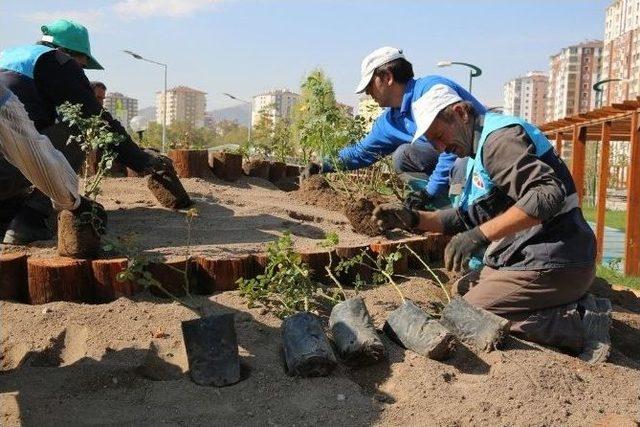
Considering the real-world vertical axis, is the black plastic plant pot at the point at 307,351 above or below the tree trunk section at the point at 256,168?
below

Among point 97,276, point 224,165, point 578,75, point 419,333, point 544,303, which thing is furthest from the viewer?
point 578,75

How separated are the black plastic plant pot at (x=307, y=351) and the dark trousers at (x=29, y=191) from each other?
195cm

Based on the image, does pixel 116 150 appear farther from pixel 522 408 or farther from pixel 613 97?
pixel 613 97

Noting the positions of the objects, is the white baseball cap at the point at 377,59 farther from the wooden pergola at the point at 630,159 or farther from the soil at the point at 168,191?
the wooden pergola at the point at 630,159

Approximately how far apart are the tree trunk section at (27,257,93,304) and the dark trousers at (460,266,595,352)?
214cm

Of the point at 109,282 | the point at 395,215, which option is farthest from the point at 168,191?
the point at 395,215

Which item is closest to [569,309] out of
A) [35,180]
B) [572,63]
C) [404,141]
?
[404,141]

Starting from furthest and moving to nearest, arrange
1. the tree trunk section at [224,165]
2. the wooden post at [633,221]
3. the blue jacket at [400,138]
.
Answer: the wooden post at [633,221]
the tree trunk section at [224,165]
the blue jacket at [400,138]

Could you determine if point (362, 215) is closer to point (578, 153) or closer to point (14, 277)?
point (14, 277)

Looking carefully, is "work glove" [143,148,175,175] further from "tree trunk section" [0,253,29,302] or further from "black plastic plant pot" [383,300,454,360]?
"black plastic plant pot" [383,300,454,360]

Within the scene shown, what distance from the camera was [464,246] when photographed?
10.2 feet

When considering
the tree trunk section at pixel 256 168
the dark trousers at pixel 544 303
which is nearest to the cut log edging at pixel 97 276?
the dark trousers at pixel 544 303

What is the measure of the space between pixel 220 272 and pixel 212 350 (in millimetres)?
828

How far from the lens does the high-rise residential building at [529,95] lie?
9381cm
